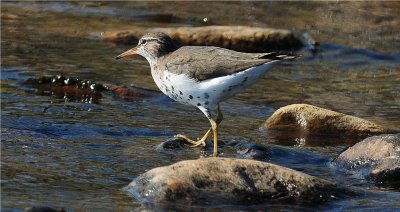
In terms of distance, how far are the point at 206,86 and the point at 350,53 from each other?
20.9ft

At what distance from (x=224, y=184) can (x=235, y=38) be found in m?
7.18

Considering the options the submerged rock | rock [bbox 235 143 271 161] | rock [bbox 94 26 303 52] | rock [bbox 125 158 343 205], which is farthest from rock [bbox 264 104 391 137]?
rock [bbox 94 26 303 52]

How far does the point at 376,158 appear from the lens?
823cm

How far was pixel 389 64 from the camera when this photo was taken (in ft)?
45.9

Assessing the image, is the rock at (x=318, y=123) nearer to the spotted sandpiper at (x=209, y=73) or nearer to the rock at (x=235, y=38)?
the spotted sandpiper at (x=209, y=73)

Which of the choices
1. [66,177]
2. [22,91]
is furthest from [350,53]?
[66,177]

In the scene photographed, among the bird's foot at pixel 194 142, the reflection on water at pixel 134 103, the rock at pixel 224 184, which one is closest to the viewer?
the rock at pixel 224 184

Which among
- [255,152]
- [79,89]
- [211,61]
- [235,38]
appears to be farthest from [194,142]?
[235,38]

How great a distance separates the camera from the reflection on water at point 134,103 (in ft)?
25.2

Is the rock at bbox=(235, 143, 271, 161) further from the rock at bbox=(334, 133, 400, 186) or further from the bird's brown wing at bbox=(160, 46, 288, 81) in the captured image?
the bird's brown wing at bbox=(160, 46, 288, 81)

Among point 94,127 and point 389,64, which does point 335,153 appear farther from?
point 389,64

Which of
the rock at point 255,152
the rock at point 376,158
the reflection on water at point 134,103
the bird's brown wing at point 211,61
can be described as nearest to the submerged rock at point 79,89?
the reflection on water at point 134,103

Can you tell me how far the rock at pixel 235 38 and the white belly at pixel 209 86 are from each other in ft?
17.6

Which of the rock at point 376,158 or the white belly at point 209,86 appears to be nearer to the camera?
the rock at point 376,158
